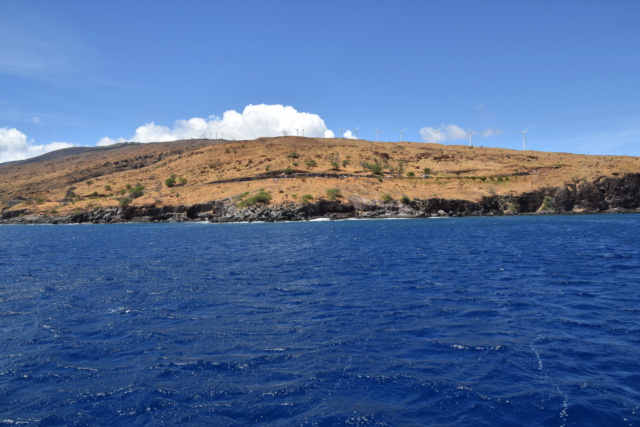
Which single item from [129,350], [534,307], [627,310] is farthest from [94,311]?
[627,310]

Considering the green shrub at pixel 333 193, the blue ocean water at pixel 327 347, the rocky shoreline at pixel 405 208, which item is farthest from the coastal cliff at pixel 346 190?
the blue ocean water at pixel 327 347

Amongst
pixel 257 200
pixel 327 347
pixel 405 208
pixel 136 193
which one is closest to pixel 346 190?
pixel 405 208

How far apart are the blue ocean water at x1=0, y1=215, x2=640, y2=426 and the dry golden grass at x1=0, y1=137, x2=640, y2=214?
76.4 meters

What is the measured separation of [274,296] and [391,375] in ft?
32.4

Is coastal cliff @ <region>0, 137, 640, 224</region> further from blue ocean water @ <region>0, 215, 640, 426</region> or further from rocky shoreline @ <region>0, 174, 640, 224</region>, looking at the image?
blue ocean water @ <region>0, 215, 640, 426</region>

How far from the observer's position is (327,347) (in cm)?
1297

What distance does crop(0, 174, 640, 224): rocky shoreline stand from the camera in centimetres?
9675

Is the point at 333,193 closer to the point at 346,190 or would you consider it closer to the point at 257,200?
the point at 346,190

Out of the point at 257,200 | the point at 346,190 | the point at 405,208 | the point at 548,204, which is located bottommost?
the point at 405,208

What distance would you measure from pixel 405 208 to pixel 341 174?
1105 inches

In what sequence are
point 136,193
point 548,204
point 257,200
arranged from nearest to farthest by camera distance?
point 257,200 < point 548,204 < point 136,193

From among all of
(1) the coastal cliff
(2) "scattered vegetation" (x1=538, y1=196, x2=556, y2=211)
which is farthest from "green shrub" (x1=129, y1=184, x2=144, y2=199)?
(2) "scattered vegetation" (x1=538, y1=196, x2=556, y2=211)

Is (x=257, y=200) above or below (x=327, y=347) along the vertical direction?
above

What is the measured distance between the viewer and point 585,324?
1458 centimetres
